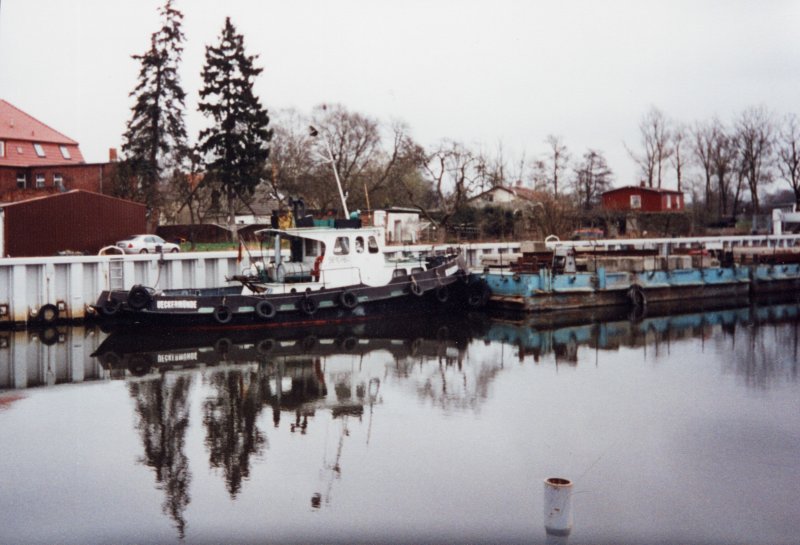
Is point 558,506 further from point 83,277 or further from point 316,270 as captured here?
point 83,277

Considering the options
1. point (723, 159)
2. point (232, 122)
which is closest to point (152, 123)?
point (232, 122)

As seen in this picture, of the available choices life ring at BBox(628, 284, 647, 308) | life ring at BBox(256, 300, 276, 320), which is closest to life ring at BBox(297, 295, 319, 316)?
life ring at BBox(256, 300, 276, 320)

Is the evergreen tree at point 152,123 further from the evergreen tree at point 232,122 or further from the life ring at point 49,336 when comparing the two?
the life ring at point 49,336

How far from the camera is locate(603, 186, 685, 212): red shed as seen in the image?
4631 centimetres

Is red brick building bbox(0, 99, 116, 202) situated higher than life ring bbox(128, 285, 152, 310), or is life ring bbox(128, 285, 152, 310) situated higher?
red brick building bbox(0, 99, 116, 202)

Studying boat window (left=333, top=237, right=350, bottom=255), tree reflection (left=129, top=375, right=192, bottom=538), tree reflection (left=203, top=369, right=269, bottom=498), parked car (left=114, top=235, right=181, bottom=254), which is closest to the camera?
tree reflection (left=129, top=375, right=192, bottom=538)

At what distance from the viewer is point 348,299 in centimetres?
1739

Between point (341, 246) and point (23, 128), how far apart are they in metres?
28.2

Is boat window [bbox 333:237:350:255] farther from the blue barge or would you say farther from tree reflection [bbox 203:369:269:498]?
tree reflection [bbox 203:369:269:498]

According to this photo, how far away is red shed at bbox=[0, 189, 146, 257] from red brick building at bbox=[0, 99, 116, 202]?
11016 mm

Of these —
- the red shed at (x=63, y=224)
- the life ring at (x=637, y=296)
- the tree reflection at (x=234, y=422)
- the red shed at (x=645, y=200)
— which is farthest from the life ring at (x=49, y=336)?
the red shed at (x=645, y=200)

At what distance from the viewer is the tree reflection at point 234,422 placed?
8.17 meters

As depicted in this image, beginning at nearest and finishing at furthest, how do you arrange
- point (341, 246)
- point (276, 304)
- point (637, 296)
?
point (276, 304) < point (341, 246) < point (637, 296)

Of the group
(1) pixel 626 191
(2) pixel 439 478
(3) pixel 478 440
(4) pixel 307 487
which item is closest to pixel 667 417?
(3) pixel 478 440
